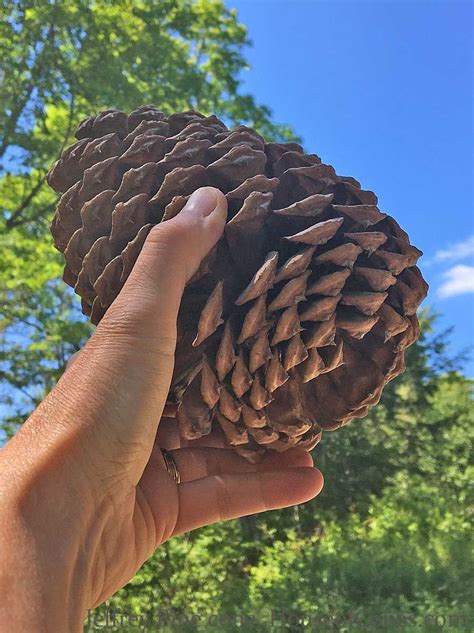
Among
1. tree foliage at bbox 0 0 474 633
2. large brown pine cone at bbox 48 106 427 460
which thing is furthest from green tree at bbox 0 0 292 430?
large brown pine cone at bbox 48 106 427 460

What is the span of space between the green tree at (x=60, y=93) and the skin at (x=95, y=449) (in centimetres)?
247

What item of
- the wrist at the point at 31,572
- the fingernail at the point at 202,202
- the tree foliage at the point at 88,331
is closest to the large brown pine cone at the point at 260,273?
the fingernail at the point at 202,202

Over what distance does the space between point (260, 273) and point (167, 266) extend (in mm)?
95

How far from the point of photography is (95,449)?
57 centimetres

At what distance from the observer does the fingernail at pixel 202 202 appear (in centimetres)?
58

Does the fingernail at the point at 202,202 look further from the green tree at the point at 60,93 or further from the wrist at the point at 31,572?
the green tree at the point at 60,93

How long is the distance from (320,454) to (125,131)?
392 cm

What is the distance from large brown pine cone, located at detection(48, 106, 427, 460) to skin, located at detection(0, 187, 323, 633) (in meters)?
0.03

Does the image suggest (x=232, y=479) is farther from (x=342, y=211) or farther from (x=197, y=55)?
(x=197, y=55)

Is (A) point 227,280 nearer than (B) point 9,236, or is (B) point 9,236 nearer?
(A) point 227,280

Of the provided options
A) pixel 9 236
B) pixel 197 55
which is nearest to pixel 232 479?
pixel 9 236

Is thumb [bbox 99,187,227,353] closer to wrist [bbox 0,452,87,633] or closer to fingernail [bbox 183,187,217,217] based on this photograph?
fingernail [bbox 183,187,217,217]

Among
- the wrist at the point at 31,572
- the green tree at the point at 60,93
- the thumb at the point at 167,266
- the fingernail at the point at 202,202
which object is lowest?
the wrist at the point at 31,572

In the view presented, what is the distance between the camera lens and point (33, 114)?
3.20 m
